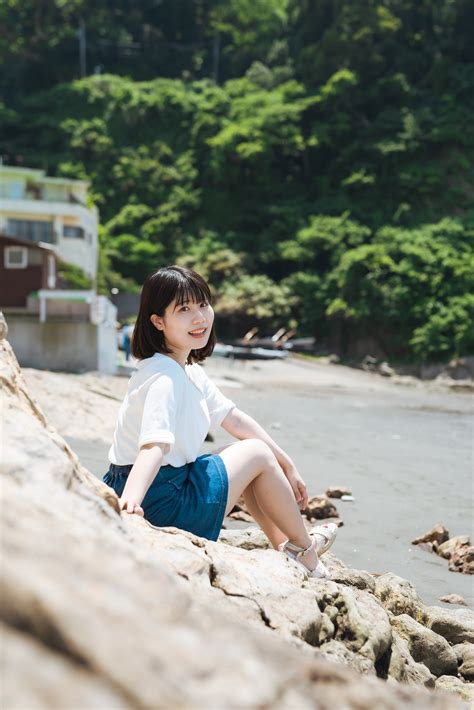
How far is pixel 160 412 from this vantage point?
2984 millimetres

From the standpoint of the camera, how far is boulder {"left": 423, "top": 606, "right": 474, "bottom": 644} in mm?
3479

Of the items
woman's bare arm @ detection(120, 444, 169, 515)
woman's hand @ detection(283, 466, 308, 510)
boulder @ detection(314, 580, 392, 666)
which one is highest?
woman's bare arm @ detection(120, 444, 169, 515)

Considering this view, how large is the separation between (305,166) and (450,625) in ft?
126

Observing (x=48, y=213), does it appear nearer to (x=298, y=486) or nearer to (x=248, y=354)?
(x=248, y=354)

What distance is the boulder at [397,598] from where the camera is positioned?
3500mm

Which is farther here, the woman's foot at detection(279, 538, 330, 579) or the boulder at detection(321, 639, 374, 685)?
the woman's foot at detection(279, 538, 330, 579)

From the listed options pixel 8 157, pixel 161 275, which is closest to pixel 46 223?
pixel 8 157

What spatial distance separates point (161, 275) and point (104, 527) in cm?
175

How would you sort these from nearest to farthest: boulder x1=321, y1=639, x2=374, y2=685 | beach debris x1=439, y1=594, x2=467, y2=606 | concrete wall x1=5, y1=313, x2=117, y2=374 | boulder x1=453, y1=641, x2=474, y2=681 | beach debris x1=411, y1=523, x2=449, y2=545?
boulder x1=321, y1=639, x2=374, y2=685, boulder x1=453, y1=641, x2=474, y2=681, beach debris x1=439, y1=594, x2=467, y2=606, beach debris x1=411, y1=523, x2=449, y2=545, concrete wall x1=5, y1=313, x2=117, y2=374

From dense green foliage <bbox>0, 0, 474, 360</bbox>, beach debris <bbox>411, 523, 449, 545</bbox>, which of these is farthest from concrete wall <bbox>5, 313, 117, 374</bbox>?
beach debris <bbox>411, 523, 449, 545</bbox>

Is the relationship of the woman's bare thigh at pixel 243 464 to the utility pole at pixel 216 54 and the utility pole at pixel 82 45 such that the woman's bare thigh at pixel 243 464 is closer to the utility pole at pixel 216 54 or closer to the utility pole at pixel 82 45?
the utility pole at pixel 216 54

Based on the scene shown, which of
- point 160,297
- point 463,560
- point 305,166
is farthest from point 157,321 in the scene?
point 305,166

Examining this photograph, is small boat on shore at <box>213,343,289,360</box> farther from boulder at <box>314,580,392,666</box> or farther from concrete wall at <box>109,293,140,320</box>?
boulder at <box>314,580,392,666</box>

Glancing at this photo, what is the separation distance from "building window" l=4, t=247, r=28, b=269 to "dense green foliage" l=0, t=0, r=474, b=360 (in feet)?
43.9
